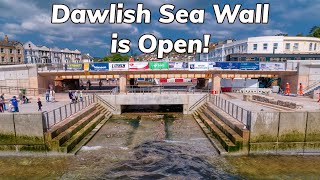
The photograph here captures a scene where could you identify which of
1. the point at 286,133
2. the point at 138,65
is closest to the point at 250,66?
the point at 138,65

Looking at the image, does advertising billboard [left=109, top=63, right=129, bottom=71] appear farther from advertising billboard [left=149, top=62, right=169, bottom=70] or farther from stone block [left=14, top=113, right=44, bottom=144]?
stone block [left=14, top=113, right=44, bottom=144]

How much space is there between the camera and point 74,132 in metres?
17.7

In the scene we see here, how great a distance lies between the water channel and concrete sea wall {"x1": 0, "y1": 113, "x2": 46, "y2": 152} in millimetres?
775

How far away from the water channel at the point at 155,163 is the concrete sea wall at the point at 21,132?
775 mm

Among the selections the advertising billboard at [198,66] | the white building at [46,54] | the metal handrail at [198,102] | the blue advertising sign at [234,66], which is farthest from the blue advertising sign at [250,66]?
the white building at [46,54]

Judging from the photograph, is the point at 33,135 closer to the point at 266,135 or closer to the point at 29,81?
the point at 266,135

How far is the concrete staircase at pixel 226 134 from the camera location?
1490 cm

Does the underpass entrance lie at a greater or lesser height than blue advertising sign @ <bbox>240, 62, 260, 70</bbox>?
lesser

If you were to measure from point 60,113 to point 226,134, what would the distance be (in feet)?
41.5

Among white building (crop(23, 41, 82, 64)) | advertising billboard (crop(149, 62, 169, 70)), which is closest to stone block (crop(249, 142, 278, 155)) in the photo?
advertising billboard (crop(149, 62, 169, 70))

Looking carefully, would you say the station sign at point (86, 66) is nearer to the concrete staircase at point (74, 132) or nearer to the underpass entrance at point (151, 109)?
the underpass entrance at point (151, 109)

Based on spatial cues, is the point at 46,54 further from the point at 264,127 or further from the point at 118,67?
the point at 264,127

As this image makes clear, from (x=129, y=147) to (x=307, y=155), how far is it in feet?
39.3

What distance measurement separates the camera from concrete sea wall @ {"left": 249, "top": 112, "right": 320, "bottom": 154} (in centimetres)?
1498
